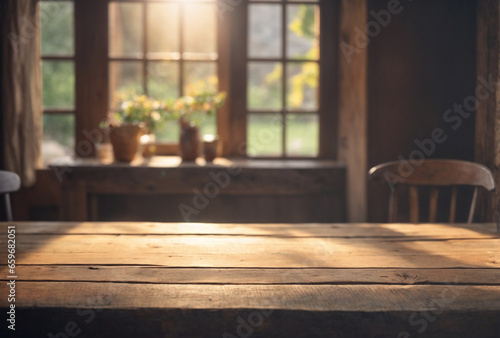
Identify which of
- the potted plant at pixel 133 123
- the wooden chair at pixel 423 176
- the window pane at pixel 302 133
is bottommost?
the window pane at pixel 302 133

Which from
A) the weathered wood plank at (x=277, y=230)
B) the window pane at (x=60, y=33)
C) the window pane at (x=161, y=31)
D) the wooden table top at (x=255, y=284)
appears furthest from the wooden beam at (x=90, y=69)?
the window pane at (x=161, y=31)

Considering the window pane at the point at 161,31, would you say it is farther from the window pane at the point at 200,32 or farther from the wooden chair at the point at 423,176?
the wooden chair at the point at 423,176

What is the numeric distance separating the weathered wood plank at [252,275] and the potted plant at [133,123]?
1.83 m

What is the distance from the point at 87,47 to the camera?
3.35m

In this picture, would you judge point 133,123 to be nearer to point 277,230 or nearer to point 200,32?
point 277,230

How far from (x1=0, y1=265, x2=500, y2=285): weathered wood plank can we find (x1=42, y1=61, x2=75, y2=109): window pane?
23.8ft

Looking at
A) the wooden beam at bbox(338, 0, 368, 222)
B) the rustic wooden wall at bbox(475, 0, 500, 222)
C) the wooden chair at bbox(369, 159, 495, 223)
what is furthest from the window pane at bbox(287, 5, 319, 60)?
the wooden chair at bbox(369, 159, 495, 223)

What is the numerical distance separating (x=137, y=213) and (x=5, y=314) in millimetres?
2182

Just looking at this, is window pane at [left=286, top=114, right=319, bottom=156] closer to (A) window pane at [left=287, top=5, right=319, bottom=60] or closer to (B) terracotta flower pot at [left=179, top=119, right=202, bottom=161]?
(A) window pane at [left=287, top=5, right=319, bottom=60]

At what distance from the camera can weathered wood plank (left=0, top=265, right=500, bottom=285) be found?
1.24m

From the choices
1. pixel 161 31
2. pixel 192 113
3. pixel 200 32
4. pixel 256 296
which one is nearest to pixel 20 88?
pixel 192 113

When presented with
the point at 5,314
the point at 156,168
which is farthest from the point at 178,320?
the point at 156,168

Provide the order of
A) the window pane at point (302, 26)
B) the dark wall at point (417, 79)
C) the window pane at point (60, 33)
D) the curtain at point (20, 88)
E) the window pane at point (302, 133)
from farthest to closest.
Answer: the window pane at point (302, 133) → the window pane at point (60, 33) → the window pane at point (302, 26) → the curtain at point (20, 88) → the dark wall at point (417, 79)

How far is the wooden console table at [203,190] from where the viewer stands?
309 centimetres
